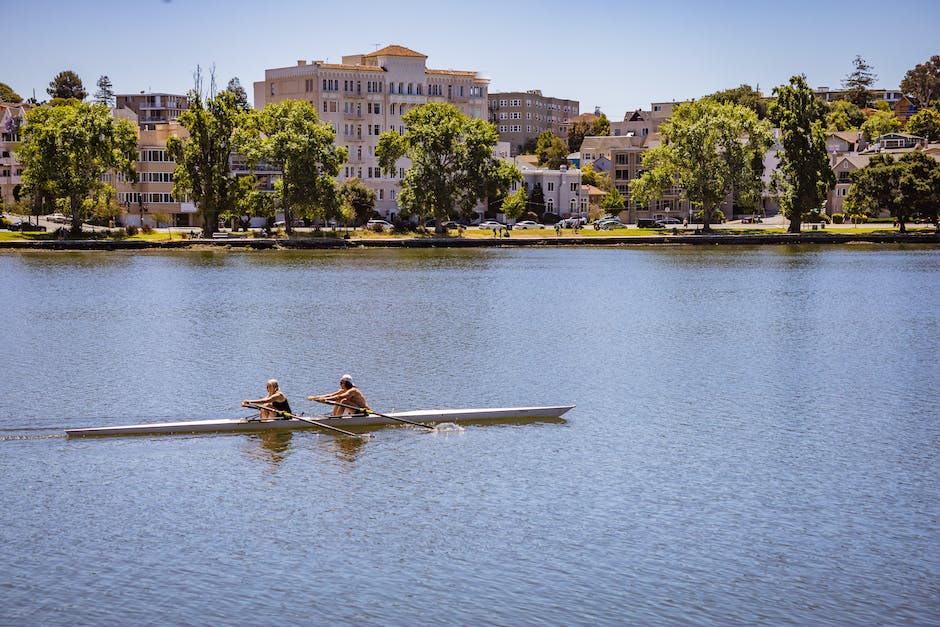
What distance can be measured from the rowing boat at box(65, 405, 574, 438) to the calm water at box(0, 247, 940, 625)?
57 cm

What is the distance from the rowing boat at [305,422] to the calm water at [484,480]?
1.86 feet

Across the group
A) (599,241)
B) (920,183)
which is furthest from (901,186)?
(599,241)

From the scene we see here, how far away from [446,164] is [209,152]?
29791mm

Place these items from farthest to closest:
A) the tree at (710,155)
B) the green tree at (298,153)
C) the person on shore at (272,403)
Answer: the tree at (710,155), the green tree at (298,153), the person on shore at (272,403)

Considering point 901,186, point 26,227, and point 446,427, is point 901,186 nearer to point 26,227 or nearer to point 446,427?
point 26,227

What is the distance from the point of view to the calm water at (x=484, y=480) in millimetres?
23391

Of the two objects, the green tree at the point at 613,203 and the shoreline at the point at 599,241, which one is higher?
the green tree at the point at 613,203

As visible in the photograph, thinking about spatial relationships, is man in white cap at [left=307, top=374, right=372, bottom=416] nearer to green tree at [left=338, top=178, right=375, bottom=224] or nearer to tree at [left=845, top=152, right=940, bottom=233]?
green tree at [left=338, top=178, right=375, bottom=224]

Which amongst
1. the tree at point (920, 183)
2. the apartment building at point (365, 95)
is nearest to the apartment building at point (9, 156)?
the apartment building at point (365, 95)

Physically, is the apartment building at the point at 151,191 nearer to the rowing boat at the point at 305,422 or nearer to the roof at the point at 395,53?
the roof at the point at 395,53

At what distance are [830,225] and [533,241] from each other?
5181 cm

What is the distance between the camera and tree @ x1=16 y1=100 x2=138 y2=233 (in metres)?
126

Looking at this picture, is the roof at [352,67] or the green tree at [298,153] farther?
the roof at [352,67]

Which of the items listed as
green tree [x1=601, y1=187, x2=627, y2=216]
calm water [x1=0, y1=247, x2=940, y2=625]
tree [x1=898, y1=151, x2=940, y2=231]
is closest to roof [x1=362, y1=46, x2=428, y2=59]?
green tree [x1=601, y1=187, x2=627, y2=216]
